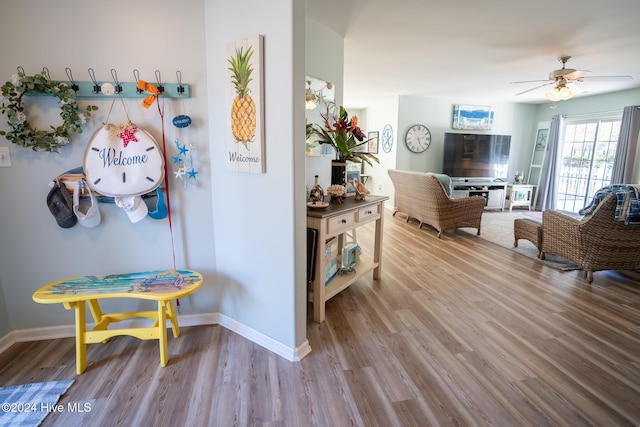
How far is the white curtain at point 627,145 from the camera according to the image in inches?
184

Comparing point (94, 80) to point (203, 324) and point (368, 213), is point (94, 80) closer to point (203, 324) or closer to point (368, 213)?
point (203, 324)

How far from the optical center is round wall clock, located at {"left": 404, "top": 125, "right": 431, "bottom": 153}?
5945 millimetres

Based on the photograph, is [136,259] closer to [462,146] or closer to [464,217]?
[464,217]

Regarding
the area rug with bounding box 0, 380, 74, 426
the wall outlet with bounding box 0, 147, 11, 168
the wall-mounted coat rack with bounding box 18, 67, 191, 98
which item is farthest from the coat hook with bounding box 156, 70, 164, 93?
the area rug with bounding box 0, 380, 74, 426

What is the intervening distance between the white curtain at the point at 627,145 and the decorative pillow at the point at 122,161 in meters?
6.58

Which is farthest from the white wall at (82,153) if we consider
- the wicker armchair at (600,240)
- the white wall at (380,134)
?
the white wall at (380,134)

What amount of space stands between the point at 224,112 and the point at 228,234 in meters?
0.75

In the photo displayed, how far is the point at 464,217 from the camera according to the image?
14.3 feet

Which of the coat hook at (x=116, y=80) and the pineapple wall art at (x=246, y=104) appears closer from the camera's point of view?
the pineapple wall art at (x=246, y=104)

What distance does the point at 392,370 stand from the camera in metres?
1.68

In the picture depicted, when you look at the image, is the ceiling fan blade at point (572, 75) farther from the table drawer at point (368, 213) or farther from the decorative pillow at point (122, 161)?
the decorative pillow at point (122, 161)

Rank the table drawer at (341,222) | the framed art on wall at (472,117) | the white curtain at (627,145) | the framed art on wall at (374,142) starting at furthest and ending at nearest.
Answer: the framed art on wall at (374,142) < the framed art on wall at (472,117) < the white curtain at (627,145) < the table drawer at (341,222)

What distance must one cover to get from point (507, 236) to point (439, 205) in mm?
1191

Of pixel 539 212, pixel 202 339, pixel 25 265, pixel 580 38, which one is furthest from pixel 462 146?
pixel 25 265
